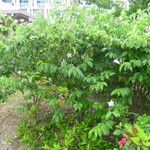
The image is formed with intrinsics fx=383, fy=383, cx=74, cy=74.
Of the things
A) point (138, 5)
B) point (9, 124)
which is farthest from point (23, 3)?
point (9, 124)

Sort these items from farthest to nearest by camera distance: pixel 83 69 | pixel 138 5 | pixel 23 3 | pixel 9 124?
pixel 23 3, pixel 138 5, pixel 9 124, pixel 83 69

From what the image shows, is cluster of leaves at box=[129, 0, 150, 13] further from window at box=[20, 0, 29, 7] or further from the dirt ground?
window at box=[20, 0, 29, 7]

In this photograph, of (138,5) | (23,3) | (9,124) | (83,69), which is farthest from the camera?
(23,3)

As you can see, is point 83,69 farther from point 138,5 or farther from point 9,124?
point 138,5

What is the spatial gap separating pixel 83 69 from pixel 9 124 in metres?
1.65

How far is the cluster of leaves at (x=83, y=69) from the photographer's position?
3.86 metres

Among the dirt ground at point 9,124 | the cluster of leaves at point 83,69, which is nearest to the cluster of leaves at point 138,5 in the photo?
the dirt ground at point 9,124

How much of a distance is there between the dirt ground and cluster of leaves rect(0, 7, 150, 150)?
0.26m

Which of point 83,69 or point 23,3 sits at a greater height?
point 83,69

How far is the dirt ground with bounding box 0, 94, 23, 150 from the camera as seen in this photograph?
15.9ft

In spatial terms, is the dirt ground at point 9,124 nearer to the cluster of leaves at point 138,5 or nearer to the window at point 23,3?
the cluster of leaves at point 138,5

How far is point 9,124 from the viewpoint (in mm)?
5227

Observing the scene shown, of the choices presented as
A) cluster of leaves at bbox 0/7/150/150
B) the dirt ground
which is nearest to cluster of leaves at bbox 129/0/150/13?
the dirt ground

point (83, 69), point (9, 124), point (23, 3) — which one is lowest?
point (9, 124)
